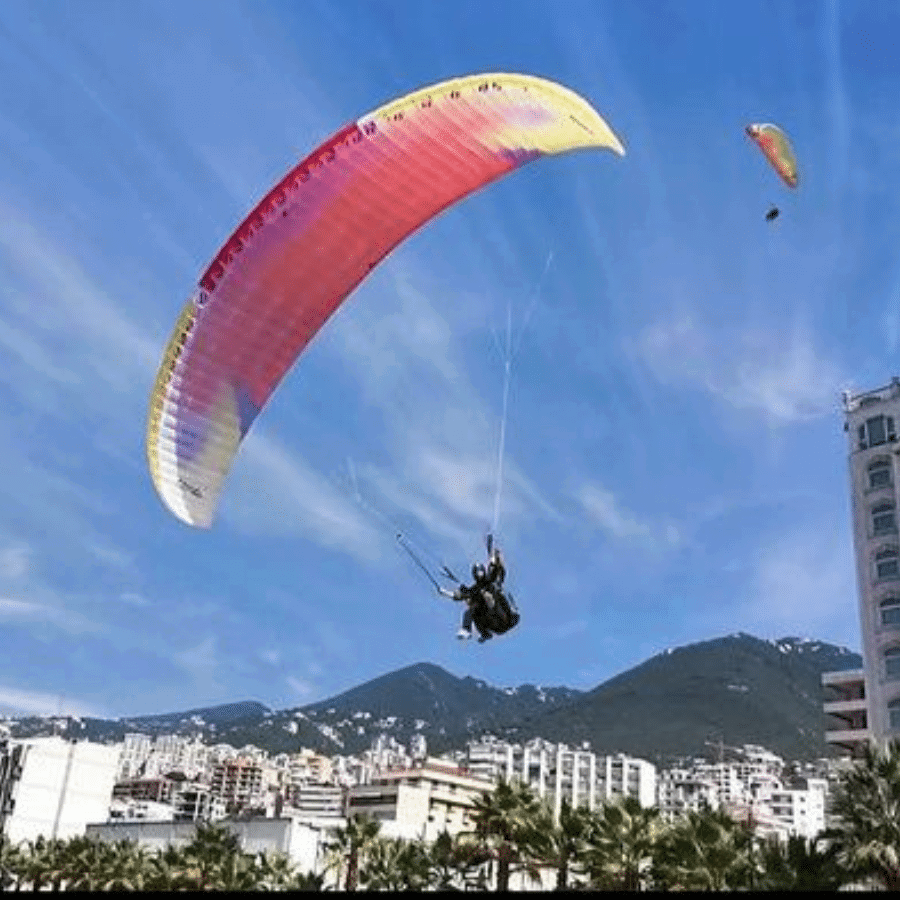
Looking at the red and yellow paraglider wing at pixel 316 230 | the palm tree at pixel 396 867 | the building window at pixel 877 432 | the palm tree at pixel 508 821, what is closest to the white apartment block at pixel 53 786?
the palm tree at pixel 396 867

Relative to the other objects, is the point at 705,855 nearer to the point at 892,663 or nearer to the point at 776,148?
the point at 776,148

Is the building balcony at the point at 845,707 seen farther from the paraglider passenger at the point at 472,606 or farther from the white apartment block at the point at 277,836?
the paraglider passenger at the point at 472,606

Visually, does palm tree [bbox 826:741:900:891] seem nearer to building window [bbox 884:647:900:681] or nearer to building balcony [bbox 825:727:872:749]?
building window [bbox 884:647:900:681]

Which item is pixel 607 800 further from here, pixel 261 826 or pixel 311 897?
pixel 261 826

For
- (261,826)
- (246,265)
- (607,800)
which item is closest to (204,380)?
(246,265)

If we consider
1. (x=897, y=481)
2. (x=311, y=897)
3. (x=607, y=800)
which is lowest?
(x=311, y=897)

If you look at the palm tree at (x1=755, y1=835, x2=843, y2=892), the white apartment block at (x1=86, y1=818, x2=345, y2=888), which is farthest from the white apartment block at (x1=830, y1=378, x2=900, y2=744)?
the palm tree at (x1=755, y1=835, x2=843, y2=892)

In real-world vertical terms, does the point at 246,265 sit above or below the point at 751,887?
above

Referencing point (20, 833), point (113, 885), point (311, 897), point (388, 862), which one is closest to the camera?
point (311, 897)
